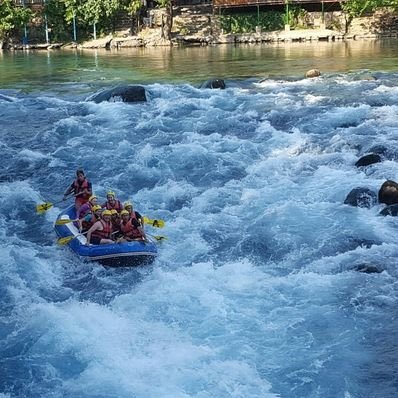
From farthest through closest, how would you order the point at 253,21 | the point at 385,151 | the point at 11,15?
the point at 253,21 → the point at 11,15 → the point at 385,151

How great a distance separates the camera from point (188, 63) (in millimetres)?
34625

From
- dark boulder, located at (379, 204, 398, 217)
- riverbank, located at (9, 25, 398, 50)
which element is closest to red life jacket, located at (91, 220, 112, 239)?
dark boulder, located at (379, 204, 398, 217)

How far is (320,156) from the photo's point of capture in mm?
16484

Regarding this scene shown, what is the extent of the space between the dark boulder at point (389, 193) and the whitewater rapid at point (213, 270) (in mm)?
346

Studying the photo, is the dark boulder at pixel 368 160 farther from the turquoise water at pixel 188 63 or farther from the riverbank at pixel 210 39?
the riverbank at pixel 210 39

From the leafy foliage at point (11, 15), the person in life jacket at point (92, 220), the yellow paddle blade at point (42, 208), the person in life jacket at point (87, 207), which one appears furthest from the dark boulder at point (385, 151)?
the leafy foliage at point (11, 15)

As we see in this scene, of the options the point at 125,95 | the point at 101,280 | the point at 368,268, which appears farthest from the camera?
the point at 125,95

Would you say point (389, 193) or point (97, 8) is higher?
point (97, 8)

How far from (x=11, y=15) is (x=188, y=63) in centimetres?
1647

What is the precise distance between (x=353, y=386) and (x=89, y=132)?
14.2 metres

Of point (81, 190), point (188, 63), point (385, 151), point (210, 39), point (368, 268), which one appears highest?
point (210, 39)

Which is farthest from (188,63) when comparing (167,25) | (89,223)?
(89,223)

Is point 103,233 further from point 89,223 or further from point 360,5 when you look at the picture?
point 360,5

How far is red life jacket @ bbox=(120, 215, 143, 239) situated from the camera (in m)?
11.2
